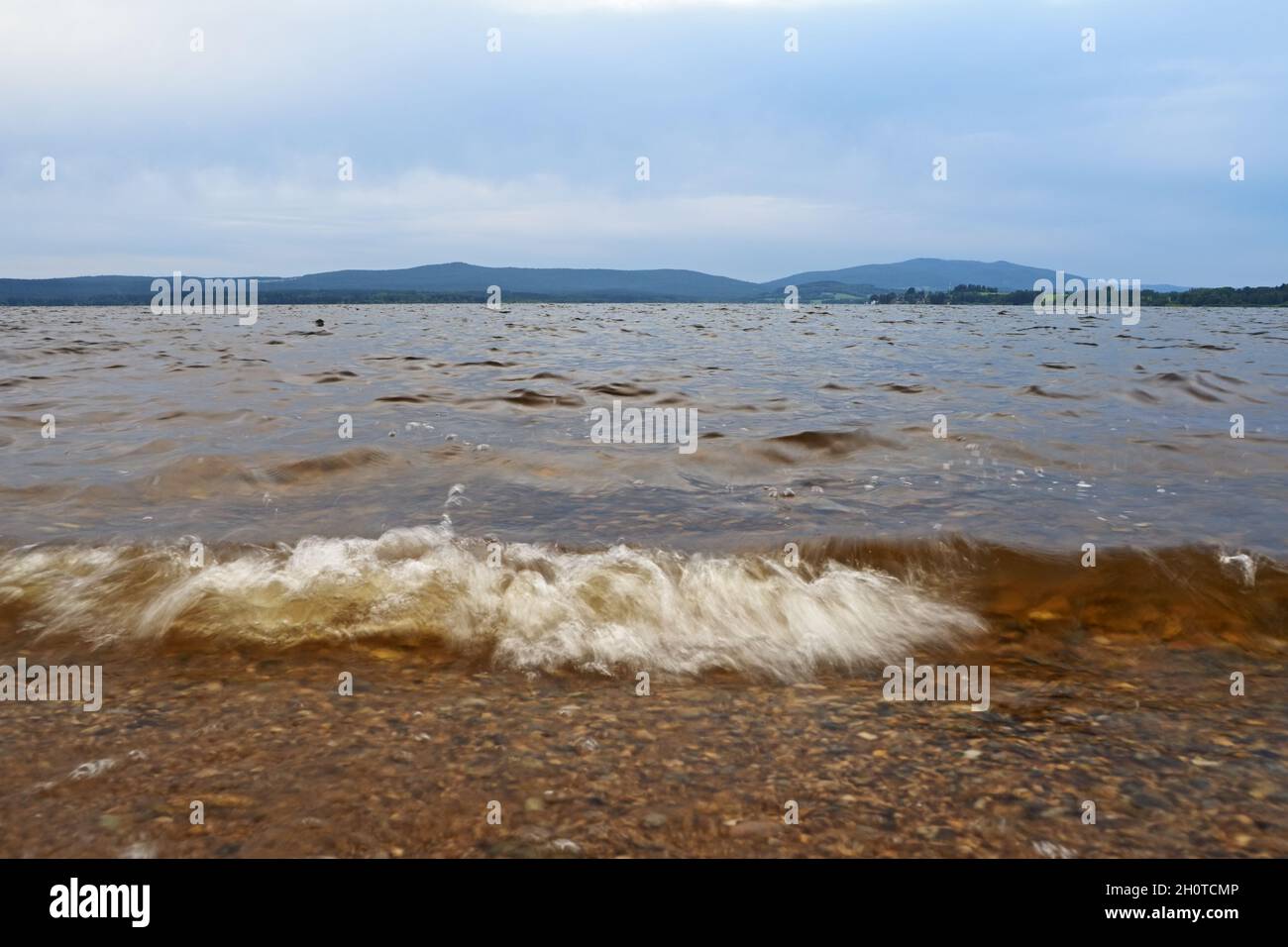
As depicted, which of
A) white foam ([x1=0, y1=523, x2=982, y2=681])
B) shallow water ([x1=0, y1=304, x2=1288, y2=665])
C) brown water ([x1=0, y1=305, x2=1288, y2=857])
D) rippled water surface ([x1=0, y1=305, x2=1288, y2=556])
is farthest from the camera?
rippled water surface ([x1=0, y1=305, x2=1288, y2=556])

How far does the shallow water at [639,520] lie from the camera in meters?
6.30

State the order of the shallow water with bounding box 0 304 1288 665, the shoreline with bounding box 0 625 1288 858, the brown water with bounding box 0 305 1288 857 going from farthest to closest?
the shallow water with bounding box 0 304 1288 665, the brown water with bounding box 0 305 1288 857, the shoreline with bounding box 0 625 1288 858

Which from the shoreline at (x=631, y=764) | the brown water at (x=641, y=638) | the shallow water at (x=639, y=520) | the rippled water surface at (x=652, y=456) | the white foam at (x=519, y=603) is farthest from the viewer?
the rippled water surface at (x=652, y=456)

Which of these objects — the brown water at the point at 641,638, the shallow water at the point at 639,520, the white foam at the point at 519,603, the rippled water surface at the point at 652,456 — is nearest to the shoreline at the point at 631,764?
the brown water at the point at 641,638

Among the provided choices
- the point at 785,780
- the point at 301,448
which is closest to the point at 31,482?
the point at 301,448

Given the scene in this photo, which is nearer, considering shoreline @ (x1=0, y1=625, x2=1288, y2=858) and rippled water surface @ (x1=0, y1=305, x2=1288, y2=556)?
shoreline @ (x1=0, y1=625, x2=1288, y2=858)

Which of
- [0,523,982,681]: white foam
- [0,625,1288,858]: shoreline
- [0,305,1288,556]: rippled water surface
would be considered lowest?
[0,625,1288,858]: shoreline

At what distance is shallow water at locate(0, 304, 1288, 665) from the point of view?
6305mm

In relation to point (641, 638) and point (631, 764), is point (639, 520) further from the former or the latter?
point (631, 764)

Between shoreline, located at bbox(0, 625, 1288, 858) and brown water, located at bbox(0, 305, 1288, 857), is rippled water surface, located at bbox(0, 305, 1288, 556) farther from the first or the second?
shoreline, located at bbox(0, 625, 1288, 858)

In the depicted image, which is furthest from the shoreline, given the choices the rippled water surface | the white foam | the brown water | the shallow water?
the rippled water surface

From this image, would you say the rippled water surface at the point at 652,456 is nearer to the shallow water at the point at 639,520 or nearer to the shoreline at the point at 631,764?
the shallow water at the point at 639,520

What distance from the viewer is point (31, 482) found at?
33.4ft
